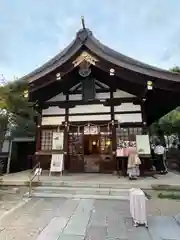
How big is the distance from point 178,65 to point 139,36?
4.86 m

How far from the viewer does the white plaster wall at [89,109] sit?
343 inches

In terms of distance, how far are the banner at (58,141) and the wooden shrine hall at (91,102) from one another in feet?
0.14

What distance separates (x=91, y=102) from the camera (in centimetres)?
881

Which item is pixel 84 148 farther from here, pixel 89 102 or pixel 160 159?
pixel 160 159

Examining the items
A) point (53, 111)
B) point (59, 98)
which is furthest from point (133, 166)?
point (59, 98)

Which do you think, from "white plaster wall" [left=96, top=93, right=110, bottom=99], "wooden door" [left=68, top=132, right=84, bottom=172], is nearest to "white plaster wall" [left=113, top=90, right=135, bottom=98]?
"white plaster wall" [left=96, top=93, right=110, bottom=99]

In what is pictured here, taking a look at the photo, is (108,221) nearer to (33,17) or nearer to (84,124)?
(84,124)

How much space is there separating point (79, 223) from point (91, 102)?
5.78 metres

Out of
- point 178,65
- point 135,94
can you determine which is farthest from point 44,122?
point 178,65

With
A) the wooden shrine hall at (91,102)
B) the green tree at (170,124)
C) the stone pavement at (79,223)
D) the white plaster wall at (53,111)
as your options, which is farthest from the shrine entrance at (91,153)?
the green tree at (170,124)

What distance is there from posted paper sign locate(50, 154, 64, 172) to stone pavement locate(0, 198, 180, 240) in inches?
116

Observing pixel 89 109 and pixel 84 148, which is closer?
pixel 89 109

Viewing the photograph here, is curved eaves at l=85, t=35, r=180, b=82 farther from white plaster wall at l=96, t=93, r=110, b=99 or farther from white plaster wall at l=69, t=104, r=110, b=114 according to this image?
white plaster wall at l=69, t=104, r=110, b=114

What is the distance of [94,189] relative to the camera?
581 centimetres
